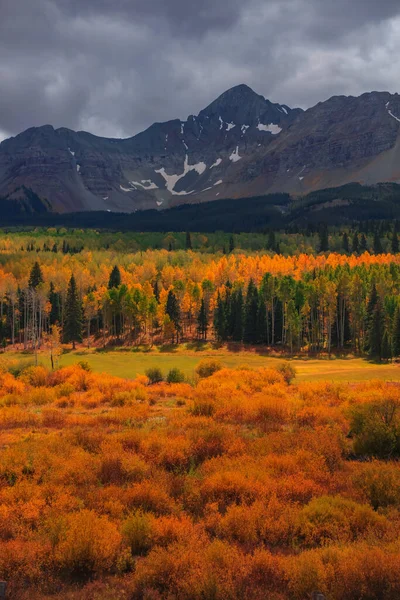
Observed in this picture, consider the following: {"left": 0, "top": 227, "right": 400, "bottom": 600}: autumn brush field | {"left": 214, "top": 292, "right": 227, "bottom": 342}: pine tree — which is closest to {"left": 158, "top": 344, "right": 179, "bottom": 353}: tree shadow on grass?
{"left": 214, "top": 292, "right": 227, "bottom": 342}: pine tree

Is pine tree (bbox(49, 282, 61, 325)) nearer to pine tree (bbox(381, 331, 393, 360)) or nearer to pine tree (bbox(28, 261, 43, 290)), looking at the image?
pine tree (bbox(28, 261, 43, 290))

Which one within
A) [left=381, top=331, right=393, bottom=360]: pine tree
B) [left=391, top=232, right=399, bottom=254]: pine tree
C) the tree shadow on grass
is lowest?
the tree shadow on grass

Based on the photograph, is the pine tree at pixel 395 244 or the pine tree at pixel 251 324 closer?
the pine tree at pixel 251 324

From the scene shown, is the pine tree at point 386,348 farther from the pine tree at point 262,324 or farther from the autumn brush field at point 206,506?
the autumn brush field at point 206,506

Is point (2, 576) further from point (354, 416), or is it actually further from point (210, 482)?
point (354, 416)

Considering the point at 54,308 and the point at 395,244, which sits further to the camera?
the point at 395,244

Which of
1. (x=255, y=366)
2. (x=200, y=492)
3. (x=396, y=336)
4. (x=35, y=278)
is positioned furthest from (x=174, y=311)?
(x=200, y=492)

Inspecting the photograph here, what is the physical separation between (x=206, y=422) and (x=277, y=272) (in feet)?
365

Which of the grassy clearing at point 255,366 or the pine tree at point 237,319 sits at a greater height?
the pine tree at point 237,319

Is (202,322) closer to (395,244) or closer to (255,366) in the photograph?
(255,366)

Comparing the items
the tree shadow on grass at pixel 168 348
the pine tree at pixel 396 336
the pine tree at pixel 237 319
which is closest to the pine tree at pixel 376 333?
the pine tree at pixel 396 336

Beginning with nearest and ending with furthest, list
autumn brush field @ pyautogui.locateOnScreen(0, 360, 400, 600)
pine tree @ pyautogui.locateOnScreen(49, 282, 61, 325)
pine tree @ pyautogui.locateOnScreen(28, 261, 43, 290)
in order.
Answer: autumn brush field @ pyautogui.locateOnScreen(0, 360, 400, 600)
pine tree @ pyautogui.locateOnScreen(49, 282, 61, 325)
pine tree @ pyautogui.locateOnScreen(28, 261, 43, 290)

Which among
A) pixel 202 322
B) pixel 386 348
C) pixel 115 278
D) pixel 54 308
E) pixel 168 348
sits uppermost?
pixel 115 278

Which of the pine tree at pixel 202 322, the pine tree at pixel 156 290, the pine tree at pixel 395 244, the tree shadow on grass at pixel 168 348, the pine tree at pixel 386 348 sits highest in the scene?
the pine tree at pixel 395 244
